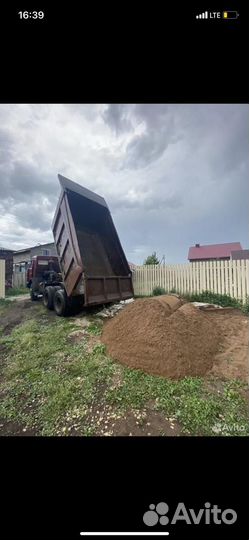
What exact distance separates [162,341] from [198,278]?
213 inches

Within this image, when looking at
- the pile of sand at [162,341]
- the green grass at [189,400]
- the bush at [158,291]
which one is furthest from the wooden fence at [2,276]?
the green grass at [189,400]

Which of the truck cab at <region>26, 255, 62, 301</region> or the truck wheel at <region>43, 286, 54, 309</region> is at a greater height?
the truck cab at <region>26, 255, 62, 301</region>

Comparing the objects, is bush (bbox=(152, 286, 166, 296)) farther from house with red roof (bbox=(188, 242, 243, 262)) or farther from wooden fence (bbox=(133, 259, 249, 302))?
house with red roof (bbox=(188, 242, 243, 262))

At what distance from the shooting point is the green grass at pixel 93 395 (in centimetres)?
177

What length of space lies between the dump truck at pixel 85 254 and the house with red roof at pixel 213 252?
24.7 metres

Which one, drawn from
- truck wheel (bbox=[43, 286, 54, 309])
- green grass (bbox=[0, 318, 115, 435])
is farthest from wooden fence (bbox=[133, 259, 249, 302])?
green grass (bbox=[0, 318, 115, 435])

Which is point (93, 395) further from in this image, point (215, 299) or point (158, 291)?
point (158, 291)

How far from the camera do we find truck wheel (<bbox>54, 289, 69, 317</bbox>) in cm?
534
